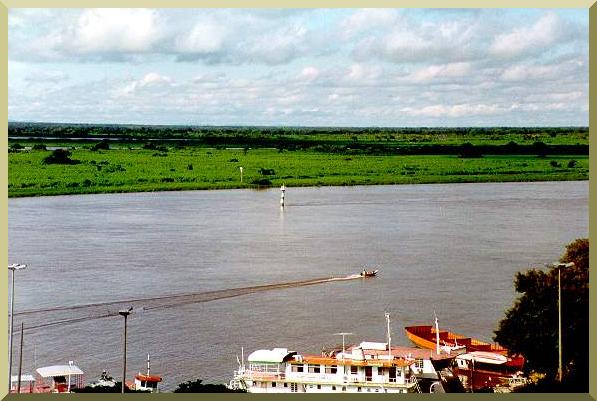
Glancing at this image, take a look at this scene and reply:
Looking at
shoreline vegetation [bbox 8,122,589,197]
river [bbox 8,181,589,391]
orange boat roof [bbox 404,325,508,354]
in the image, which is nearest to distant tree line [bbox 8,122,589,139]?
shoreline vegetation [bbox 8,122,589,197]

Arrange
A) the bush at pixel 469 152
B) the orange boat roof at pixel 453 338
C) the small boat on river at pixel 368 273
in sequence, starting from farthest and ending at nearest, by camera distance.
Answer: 1. the bush at pixel 469 152
2. the small boat on river at pixel 368 273
3. the orange boat roof at pixel 453 338

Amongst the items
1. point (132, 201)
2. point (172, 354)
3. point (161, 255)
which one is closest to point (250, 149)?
point (132, 201)

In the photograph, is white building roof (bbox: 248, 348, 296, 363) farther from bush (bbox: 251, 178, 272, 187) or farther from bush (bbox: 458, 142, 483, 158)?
bush (bbox: 458, 142, 483, 158)

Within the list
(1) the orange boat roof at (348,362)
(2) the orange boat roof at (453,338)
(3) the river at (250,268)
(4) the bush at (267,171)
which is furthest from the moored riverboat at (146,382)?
(4) the bush at (267,171)

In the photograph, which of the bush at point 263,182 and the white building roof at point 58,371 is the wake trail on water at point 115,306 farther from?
the bush at point 263,182

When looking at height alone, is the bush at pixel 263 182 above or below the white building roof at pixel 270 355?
above

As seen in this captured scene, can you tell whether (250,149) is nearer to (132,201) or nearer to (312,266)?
(132,201)

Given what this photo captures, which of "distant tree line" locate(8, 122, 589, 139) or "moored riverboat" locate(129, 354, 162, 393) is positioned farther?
"distant tree line" locate(8, 122, 589, 139)
